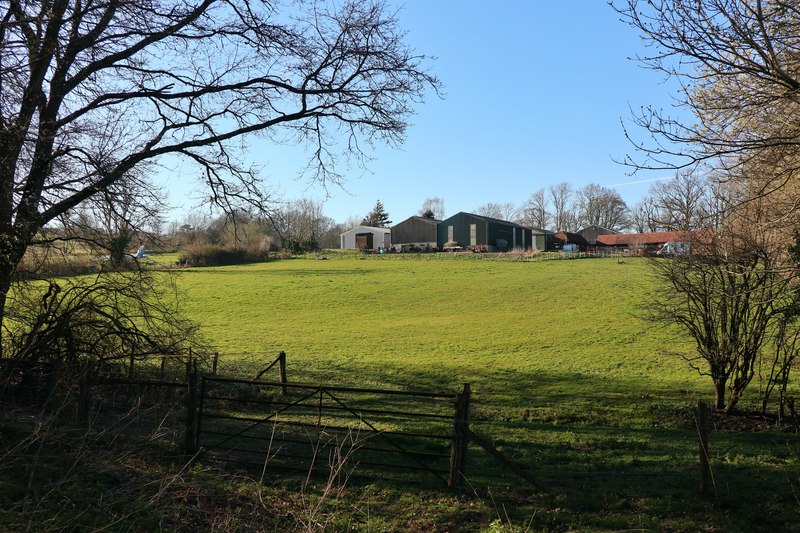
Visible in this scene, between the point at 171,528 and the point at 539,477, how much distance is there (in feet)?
17.1

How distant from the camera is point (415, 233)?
86250 mm

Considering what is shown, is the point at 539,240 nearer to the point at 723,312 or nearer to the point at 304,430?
the point at 723,312

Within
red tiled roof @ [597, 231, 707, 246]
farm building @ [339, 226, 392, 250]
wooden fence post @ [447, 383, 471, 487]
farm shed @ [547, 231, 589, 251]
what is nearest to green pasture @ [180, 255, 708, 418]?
wooden fence post @ [447, 383, 471, 487]

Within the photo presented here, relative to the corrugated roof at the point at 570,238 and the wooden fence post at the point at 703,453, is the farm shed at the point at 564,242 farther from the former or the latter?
the wooden fence post at the point at 703,453

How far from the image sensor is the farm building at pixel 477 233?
80250 millimetres

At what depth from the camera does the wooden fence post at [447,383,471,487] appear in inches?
295

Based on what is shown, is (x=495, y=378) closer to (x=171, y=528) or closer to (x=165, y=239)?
(x=165, y=239)

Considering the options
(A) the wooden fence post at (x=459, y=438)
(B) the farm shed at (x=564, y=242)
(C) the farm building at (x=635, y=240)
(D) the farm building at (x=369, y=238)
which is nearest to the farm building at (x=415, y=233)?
(D) the farm building at (x=369, y=238)

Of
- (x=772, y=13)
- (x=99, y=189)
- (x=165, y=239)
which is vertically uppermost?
(x=772, y=13)

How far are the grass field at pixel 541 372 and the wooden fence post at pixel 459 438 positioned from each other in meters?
0.40

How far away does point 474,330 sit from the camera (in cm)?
2744

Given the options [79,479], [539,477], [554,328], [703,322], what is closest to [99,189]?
[79,479]

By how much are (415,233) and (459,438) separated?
3113 inches

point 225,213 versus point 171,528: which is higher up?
point 225,213
